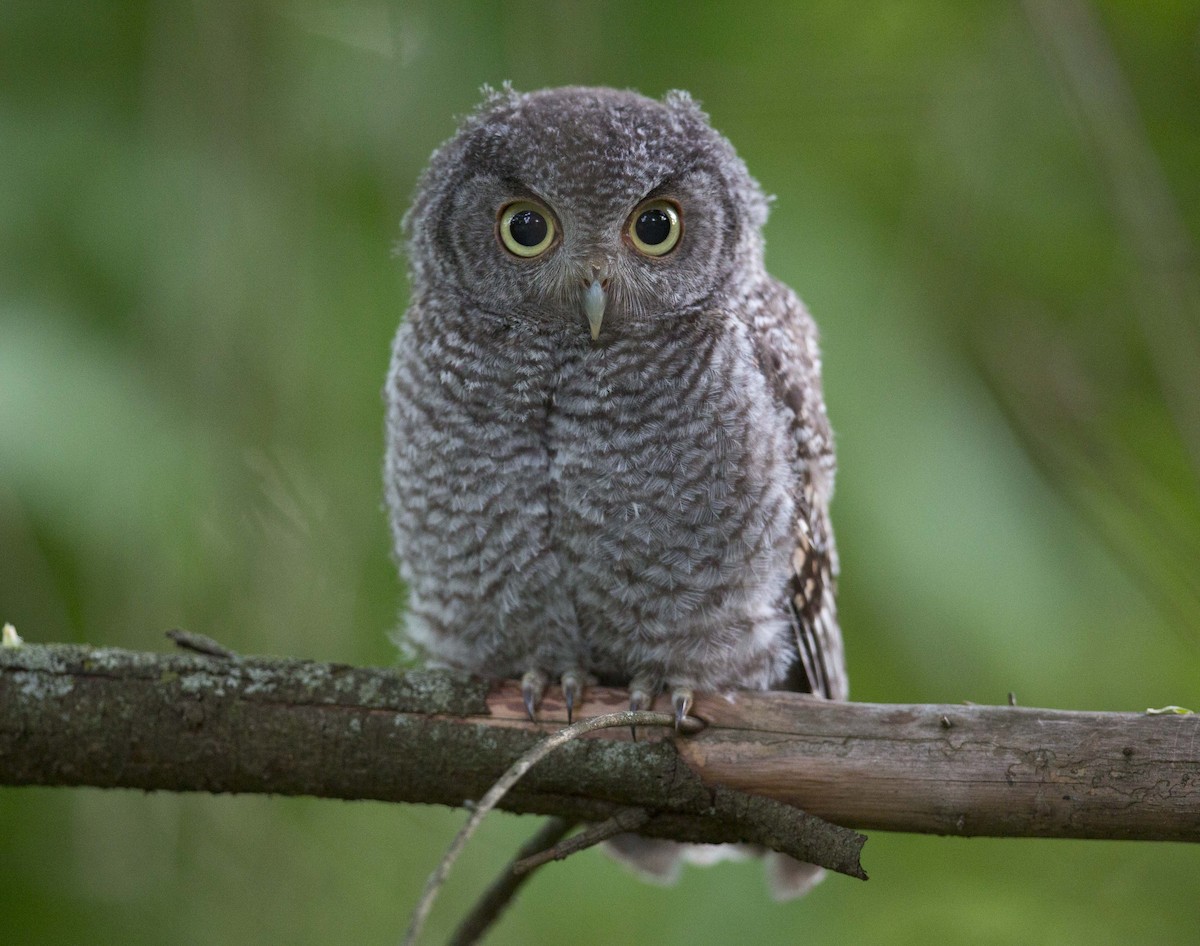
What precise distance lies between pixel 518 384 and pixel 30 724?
104 centimetres

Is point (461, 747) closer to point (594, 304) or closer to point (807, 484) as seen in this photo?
point (594, 304)

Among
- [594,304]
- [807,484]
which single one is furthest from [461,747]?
[807,484]

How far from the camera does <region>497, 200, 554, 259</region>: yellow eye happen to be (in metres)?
2.20

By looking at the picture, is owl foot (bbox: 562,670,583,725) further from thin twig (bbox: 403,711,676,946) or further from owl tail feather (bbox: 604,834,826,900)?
owl tail feather (bbox: 604,834,826,900)

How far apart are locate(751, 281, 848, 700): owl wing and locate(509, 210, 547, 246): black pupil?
47 cm

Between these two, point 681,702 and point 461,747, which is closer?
point 461,747

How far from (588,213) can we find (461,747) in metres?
1.01

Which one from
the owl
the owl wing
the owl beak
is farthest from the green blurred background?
the owl beak

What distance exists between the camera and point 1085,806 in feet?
5.63

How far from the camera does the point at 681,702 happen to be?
80.6 inches

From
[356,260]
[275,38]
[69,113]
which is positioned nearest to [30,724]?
[356,260]

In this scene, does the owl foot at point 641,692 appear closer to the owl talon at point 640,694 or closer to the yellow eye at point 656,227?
the owl talon at point 640,694

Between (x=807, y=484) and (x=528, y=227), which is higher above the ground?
(x=528, y=227)

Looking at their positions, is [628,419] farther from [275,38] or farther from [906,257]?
[275,38]
